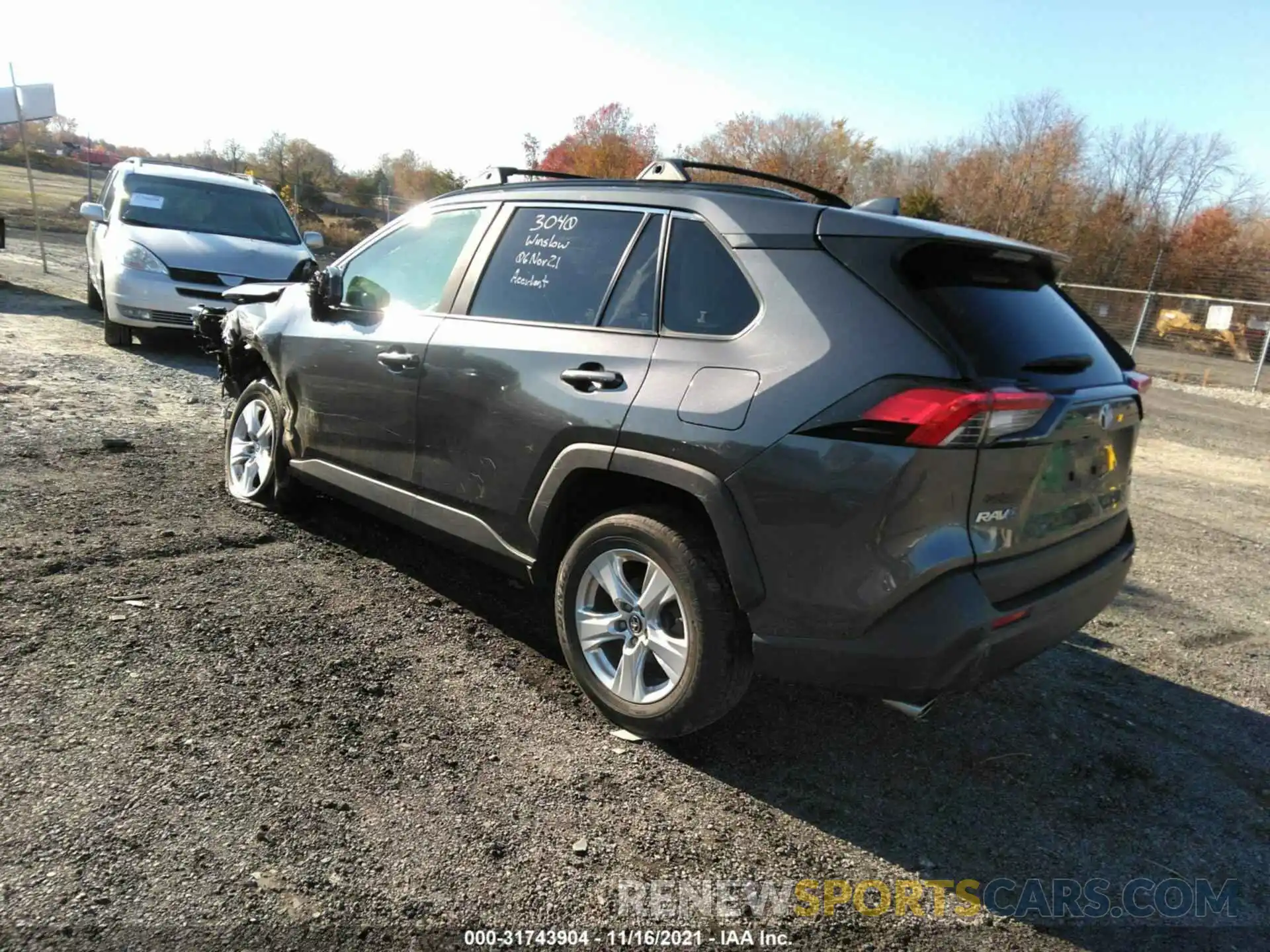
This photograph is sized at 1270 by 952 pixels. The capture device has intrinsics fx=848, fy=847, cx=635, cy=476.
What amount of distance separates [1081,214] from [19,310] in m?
39.7

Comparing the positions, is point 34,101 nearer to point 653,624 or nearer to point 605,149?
point 653,624

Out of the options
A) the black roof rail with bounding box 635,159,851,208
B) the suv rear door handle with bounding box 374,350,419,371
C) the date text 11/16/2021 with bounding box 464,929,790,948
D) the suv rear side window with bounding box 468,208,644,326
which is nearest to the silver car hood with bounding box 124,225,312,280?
the suv rear door handle with bounding box 374,350,419,371

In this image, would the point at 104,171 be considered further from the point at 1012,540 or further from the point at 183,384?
the point at 1012,540

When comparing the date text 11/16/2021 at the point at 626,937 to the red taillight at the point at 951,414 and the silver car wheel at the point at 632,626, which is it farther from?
the red taillight at the point at 951,414

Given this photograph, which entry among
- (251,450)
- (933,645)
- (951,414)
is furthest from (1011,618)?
(251,450)

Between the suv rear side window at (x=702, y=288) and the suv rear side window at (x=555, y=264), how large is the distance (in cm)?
28

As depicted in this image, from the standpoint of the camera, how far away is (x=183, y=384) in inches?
316

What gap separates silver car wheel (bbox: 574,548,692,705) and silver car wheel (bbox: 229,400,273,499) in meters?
2.50

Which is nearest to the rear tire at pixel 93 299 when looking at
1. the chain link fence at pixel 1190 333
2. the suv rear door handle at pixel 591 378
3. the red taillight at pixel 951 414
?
the suv rear door handle at pixel 591 378

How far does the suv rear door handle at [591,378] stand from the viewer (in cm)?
296

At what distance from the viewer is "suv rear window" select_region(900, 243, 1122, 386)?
250 cm

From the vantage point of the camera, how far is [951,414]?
7.62 feet

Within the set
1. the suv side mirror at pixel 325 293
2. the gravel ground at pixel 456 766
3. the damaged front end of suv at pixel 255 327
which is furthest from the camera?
the damaged front end of suv at pixel 255 327

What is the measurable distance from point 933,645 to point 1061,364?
104cm
